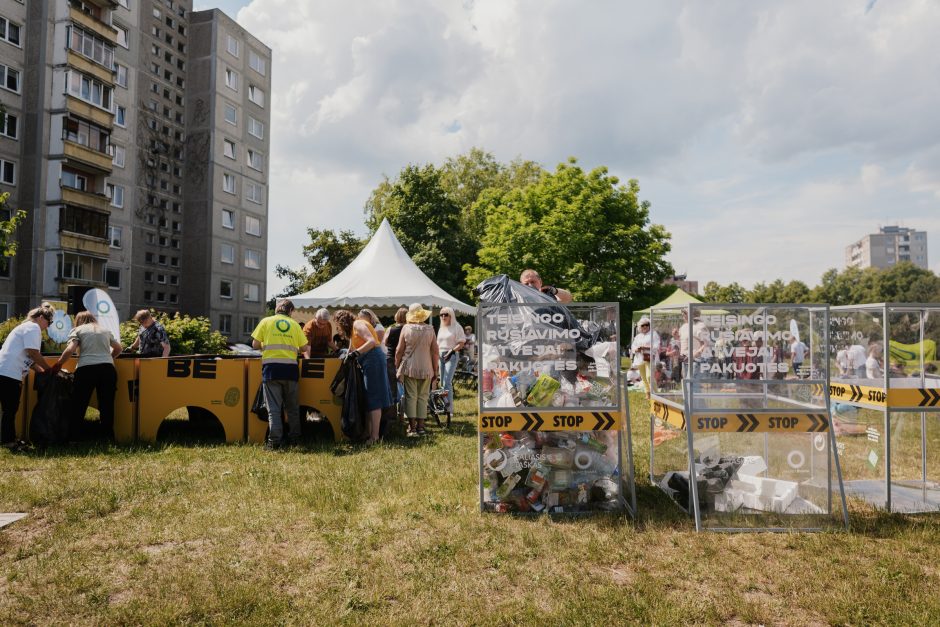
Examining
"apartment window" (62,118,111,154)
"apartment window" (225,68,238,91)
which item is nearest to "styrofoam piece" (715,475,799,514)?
"apartment window" (62,118,111,154)

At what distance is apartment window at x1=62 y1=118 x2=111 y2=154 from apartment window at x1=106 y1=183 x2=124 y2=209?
3.90m

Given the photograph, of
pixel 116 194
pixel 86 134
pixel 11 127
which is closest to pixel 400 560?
pixel 11 127

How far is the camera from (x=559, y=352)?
202 inches

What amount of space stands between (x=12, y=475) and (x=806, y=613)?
22.5ft

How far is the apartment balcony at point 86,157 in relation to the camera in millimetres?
31250

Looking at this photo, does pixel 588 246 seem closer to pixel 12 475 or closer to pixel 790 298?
pixel 12 475

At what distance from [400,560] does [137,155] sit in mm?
43843

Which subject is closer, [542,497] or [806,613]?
[806,613]

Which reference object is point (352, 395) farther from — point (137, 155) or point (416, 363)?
point (137, 155)

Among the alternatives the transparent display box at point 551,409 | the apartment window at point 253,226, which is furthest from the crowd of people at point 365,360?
the apartment window at point 253,226

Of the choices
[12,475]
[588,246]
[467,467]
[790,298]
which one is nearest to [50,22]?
[588,246]

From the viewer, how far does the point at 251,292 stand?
149 ft

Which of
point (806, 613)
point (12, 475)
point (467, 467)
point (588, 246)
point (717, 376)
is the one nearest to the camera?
point (806, 613)

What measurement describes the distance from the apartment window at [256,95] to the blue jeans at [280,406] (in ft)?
144
